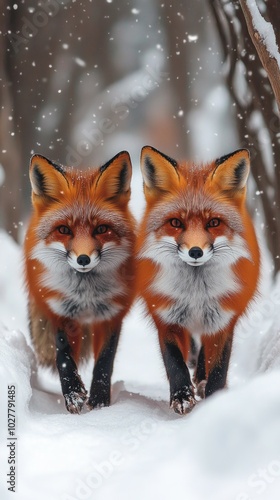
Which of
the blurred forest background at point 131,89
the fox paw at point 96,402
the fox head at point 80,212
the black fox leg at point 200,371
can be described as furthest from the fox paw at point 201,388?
the blurred forest background at point 131,89

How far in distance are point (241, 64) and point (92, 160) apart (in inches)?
33.3

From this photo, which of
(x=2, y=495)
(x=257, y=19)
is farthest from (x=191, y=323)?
(x=257, y=19)

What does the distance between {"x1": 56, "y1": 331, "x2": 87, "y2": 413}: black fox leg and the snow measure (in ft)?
3.76

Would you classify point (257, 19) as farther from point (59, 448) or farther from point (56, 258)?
point (59, 448)

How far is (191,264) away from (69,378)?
1.87 ft

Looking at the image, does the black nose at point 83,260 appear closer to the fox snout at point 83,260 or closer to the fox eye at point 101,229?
the fox snout at point 83,260

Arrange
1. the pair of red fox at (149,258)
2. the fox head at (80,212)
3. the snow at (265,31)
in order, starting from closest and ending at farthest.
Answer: the pair of red fox at (149,258) → the fox head at (80,212) → the snow at (265,31)

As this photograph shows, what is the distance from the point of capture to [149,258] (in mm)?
1833

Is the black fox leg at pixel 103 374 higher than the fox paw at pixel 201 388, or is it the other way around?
the black fox leg at pixel 103 374

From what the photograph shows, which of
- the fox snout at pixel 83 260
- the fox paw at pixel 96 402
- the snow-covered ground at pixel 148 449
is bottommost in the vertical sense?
the fox paw at pixel 96 402

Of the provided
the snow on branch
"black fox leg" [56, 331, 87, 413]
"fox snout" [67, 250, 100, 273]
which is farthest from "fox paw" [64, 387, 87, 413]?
the snow on branch

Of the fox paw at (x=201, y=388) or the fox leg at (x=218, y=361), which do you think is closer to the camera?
the fox leg at (x=218, y=361)

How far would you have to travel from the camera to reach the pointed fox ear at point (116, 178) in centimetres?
195

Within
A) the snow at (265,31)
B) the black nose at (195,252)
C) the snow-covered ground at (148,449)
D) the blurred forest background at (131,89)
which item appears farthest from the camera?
the blurred forest background at (131,89)
